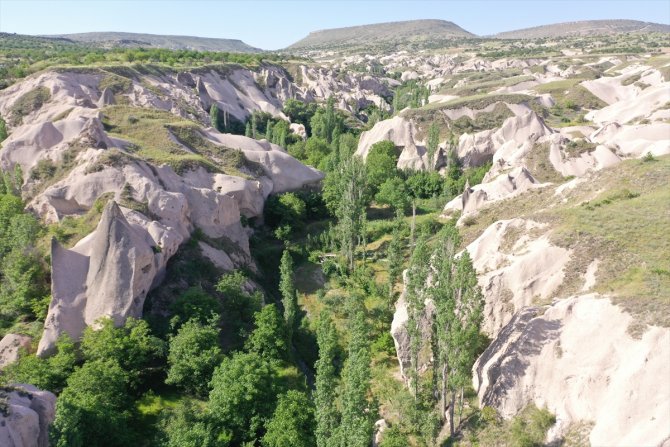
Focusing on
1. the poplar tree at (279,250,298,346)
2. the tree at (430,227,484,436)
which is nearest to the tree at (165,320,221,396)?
the poplar tree at (279,250,298,346)

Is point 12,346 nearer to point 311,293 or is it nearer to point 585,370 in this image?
point 311,293

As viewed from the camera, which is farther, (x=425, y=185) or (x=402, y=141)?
(x=402, y=141)

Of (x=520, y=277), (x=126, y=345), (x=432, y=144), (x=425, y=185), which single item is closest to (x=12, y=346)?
(x=126, y=345)

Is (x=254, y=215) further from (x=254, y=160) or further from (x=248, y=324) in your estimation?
(x=248, y=324)

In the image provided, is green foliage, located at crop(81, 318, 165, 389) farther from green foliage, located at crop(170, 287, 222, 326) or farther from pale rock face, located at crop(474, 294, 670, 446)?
pale rock face, located at crop(474, 294, 670, 446)

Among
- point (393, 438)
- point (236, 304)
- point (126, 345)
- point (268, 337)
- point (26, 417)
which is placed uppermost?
point (26, 417)

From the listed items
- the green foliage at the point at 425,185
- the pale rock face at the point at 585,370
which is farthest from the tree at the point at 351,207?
the pale rock face at the point at 585,370
